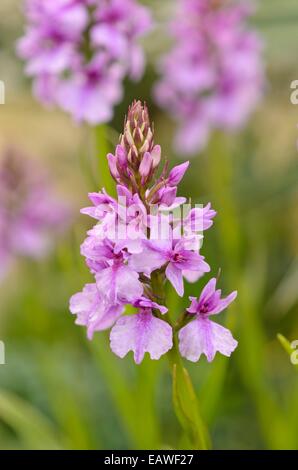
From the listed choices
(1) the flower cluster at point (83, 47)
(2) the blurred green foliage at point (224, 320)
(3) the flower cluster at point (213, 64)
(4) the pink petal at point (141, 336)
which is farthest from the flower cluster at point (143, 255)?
(3) the flower cluster at point (213, 64)

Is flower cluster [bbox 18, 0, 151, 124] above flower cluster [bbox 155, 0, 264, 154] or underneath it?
underneath

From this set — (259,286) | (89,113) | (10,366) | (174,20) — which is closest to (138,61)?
(89,113)

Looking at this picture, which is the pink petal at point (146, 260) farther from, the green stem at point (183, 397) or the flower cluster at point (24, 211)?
the flower cluster at point (24, 211)

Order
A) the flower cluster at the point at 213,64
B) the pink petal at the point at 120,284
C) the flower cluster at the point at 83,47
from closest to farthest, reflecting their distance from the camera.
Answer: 1. the pink petal at the point at 120,284
2. the flower cluster at the point at 83,47
3. the flower cluster at the point at 213,64

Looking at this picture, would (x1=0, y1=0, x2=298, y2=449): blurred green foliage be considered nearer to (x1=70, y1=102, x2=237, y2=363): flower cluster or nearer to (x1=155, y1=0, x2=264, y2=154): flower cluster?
(x1=155, y1=0, x2=264, y2=154): flower cluster

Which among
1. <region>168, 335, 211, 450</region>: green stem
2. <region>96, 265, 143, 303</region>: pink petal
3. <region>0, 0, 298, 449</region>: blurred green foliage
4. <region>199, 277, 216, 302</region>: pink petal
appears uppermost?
<region>0, 0, 298, 449</region>: blurred green foliage

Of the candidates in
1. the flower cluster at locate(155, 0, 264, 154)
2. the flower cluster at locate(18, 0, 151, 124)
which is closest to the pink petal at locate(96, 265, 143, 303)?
the flower cluster at locate(18, 0, 151, 124)
